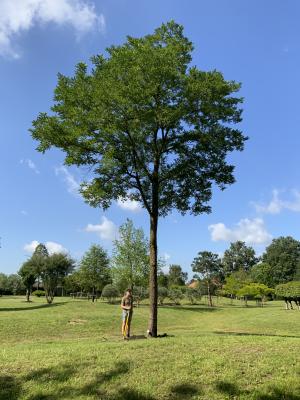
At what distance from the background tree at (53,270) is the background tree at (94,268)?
2.23 meters

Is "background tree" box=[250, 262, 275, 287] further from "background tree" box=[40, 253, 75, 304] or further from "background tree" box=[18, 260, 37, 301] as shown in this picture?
"background tree" box=[18, 260, 37, 301]

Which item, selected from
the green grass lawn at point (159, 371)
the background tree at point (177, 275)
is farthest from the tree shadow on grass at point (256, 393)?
the background tree at point (177, 275)

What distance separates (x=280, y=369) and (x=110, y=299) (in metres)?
43.0

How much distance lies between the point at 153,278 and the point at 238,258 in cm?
10715

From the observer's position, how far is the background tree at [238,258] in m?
118

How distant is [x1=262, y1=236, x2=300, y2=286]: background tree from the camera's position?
99.6 metres

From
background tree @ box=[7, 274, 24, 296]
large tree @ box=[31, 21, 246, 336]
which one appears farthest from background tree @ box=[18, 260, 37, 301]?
background tree @ box=[7, 274, 24, 296]

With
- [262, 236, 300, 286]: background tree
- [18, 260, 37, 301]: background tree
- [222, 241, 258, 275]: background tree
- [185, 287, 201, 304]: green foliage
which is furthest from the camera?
[222, 241, 258, 275]: background tree

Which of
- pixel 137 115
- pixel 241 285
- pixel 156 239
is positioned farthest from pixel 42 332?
pixel 241 285

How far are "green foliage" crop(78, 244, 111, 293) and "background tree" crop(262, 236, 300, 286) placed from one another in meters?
59.7

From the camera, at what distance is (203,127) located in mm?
16141

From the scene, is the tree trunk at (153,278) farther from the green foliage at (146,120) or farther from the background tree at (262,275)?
the background tree at (262,275)

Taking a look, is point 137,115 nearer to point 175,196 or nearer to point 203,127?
point 203,127

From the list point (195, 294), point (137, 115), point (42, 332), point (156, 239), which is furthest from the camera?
point (195, 294)
